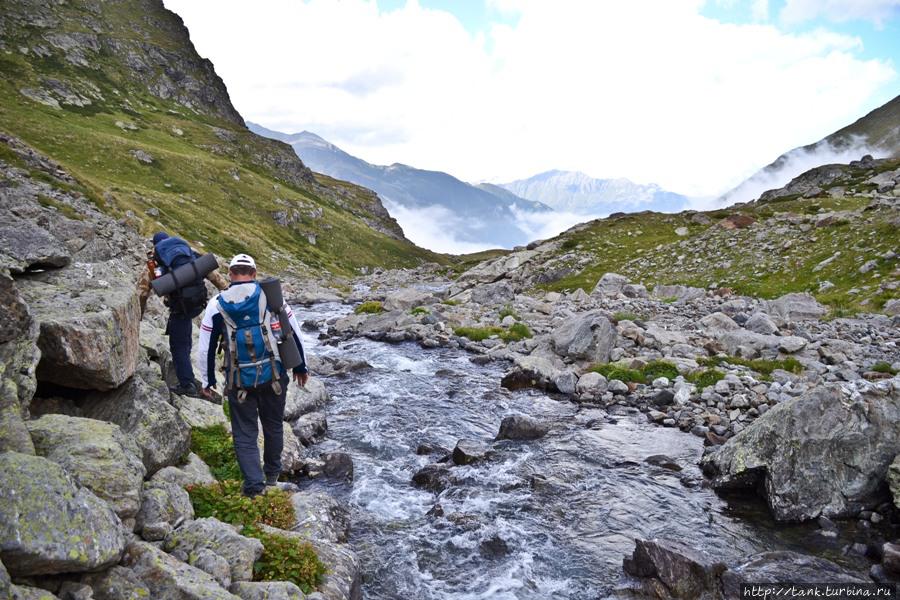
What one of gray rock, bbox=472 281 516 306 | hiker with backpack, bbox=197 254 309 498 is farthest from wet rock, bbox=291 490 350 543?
gray rock, bbox=472 281 516 306

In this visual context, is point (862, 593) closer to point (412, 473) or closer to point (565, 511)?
point (565, 511)

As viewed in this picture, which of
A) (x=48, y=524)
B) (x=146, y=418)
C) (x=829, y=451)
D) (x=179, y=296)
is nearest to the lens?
(x=48, y=524)

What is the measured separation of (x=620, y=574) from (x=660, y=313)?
1131 inches

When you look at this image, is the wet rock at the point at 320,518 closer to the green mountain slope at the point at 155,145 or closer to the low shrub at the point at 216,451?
the low shrub at the point at 216,451

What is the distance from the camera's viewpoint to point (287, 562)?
7871 mm

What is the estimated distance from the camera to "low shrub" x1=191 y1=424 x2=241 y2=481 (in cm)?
1106

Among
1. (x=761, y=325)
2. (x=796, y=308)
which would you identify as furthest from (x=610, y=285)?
(x=761, y=325)

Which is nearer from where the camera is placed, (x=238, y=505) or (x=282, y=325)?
(x=238, y=505)

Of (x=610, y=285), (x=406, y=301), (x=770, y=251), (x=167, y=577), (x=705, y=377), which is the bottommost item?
(x=167, y=577)

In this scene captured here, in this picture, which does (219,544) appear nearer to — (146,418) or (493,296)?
(146,418)

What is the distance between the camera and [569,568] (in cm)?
1062

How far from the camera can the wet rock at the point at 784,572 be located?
938 centimetres

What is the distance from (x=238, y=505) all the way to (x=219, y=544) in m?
1.69

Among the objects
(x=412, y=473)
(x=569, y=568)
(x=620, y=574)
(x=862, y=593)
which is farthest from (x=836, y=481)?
(x=412, y=473)
